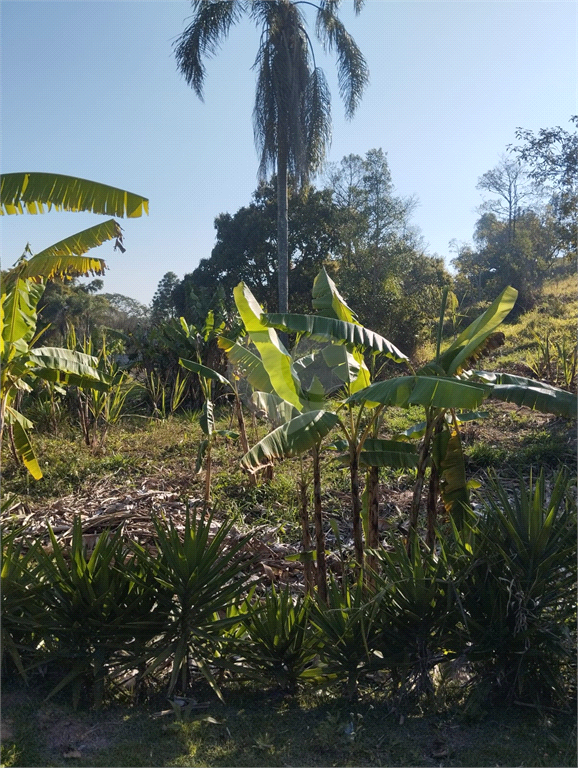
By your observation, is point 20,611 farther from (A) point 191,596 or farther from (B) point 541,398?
(B) point 541,398

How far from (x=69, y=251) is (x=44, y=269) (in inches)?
14.0

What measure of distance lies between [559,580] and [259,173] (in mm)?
14870

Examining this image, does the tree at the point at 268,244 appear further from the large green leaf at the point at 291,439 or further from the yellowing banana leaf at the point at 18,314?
the large green leaf at the point at 291,439

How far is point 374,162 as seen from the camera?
2014cm

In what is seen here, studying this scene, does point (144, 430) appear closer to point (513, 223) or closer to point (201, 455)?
point (201, 455)

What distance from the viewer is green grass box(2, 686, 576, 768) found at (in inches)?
Result: 133

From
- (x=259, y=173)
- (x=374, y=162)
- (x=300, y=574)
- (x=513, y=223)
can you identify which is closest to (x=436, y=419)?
(x=300, y=574)

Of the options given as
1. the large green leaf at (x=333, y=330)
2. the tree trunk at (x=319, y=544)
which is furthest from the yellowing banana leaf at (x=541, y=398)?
the tree trunk at (x=319, y=544)

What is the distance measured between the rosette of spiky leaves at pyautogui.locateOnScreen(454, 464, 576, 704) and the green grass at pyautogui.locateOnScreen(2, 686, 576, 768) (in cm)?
20

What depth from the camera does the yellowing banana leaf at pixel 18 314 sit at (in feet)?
19.9

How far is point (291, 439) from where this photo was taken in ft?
14.3

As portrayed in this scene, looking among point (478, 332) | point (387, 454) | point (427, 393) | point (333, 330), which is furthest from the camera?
point (387, 454)

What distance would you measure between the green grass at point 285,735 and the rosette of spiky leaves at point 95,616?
258 millimetres

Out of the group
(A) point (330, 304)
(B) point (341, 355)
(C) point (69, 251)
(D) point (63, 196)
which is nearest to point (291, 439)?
(B) point (341, 355)
